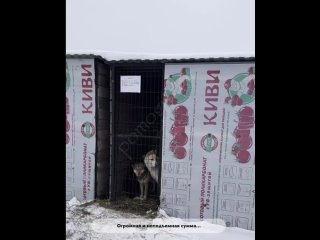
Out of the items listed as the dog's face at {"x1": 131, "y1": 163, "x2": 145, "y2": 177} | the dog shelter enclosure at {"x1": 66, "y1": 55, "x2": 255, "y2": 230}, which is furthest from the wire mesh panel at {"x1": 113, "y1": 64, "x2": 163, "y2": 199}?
the dog's face at {"x1": 131, "y1": 163, "x2": 145, "y2": 177}

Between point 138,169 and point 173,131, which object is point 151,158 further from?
point 173,131

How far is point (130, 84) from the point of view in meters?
4.03

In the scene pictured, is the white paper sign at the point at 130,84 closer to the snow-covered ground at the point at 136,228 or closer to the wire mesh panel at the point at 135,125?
the wire mesh panel at the point at 135,125

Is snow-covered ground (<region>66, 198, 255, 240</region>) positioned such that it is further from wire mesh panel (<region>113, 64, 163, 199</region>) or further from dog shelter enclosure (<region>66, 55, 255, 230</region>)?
wire mesh panel (<region>113, 64, 163, 199</region>)

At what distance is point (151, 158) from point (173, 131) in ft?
2.56

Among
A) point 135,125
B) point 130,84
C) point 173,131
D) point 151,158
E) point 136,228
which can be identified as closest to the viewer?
point 136,228

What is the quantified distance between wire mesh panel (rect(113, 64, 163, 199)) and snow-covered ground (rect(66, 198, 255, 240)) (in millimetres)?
568

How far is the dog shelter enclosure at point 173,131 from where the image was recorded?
11.3 ft

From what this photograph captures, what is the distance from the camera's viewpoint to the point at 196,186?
3645mm

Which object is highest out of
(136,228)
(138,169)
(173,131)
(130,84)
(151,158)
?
(130,84)

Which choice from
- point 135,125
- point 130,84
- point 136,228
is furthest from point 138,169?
point 130,84

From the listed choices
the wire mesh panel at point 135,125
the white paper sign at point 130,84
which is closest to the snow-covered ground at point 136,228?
the wire mesh panel at point 135,125

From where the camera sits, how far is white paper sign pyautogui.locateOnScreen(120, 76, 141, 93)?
3.99 meters
